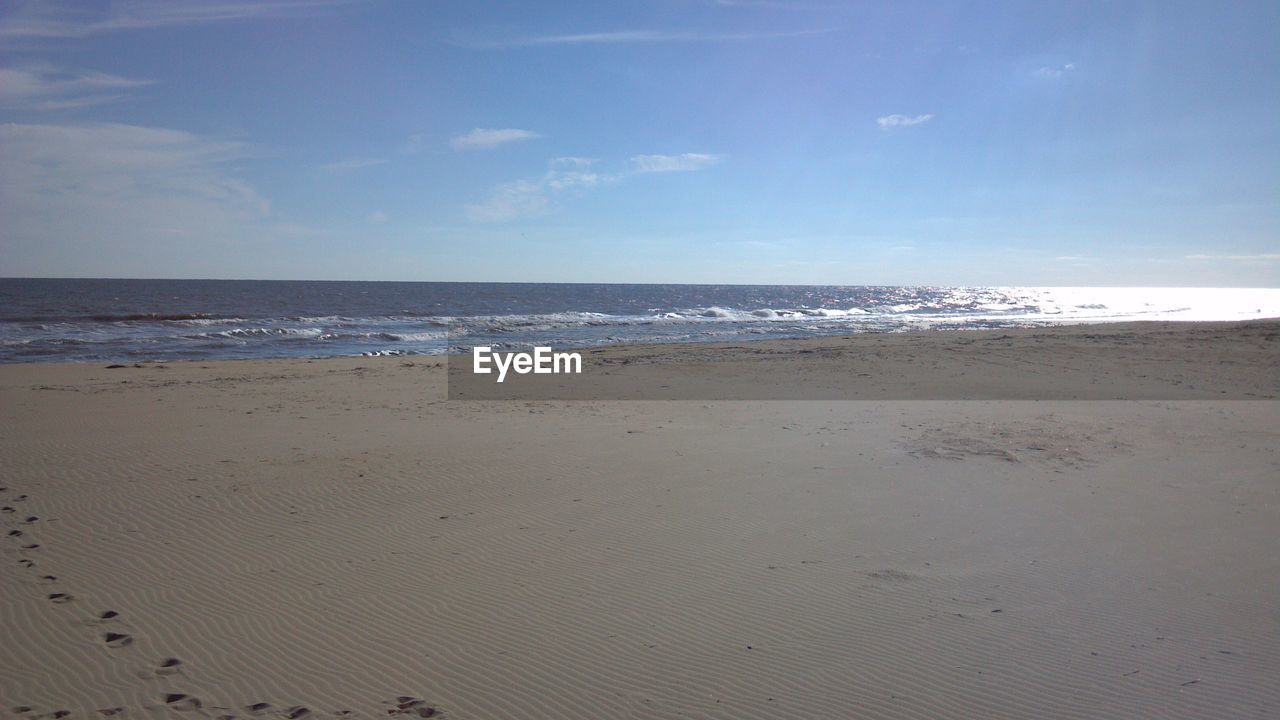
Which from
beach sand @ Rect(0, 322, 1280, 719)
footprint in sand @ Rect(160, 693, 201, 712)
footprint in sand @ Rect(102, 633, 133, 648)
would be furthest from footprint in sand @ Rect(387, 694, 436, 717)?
footprint in sand @ Rect(102, 633, 133, 648)

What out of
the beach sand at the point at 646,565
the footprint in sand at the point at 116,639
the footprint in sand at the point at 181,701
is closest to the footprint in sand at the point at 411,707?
the beach sand at the point at 646,565

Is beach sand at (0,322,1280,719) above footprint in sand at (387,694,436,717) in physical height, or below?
above

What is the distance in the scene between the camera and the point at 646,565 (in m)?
5.26

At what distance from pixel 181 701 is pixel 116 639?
93 centimetres

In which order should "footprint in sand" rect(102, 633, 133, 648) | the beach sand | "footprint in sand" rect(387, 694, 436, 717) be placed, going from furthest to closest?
"footprint in sand" rect(102, 633, 133, 648)
the beach sand
"footprint in sand" rect(387, 694, 436, 717)

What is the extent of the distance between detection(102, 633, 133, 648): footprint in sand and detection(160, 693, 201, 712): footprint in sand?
73 centimetres

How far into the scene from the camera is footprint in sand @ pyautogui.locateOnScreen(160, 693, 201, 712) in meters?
3.47

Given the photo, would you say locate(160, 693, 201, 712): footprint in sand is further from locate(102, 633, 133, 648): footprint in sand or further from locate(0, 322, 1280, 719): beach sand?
locate(102, 633, 133, 648): footprint in sand

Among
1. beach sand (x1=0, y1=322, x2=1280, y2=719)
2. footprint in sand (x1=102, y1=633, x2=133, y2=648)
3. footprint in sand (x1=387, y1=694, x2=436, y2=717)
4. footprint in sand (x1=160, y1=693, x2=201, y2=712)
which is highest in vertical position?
beach sand (x1=0, y1=322, x2=1280, y2=719)

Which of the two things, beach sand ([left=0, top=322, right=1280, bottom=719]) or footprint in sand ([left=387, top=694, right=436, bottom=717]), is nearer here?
footprint in sand ([left=387, top=694, right=436, bottom=717])

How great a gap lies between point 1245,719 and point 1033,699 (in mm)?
874

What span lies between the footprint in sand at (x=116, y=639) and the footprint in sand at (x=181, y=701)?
2.39ft

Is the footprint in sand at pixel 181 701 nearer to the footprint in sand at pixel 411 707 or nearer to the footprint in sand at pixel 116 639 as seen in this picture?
the footprint in sand at pixel 116 639

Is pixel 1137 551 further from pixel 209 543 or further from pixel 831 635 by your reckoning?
pixel 209 543
